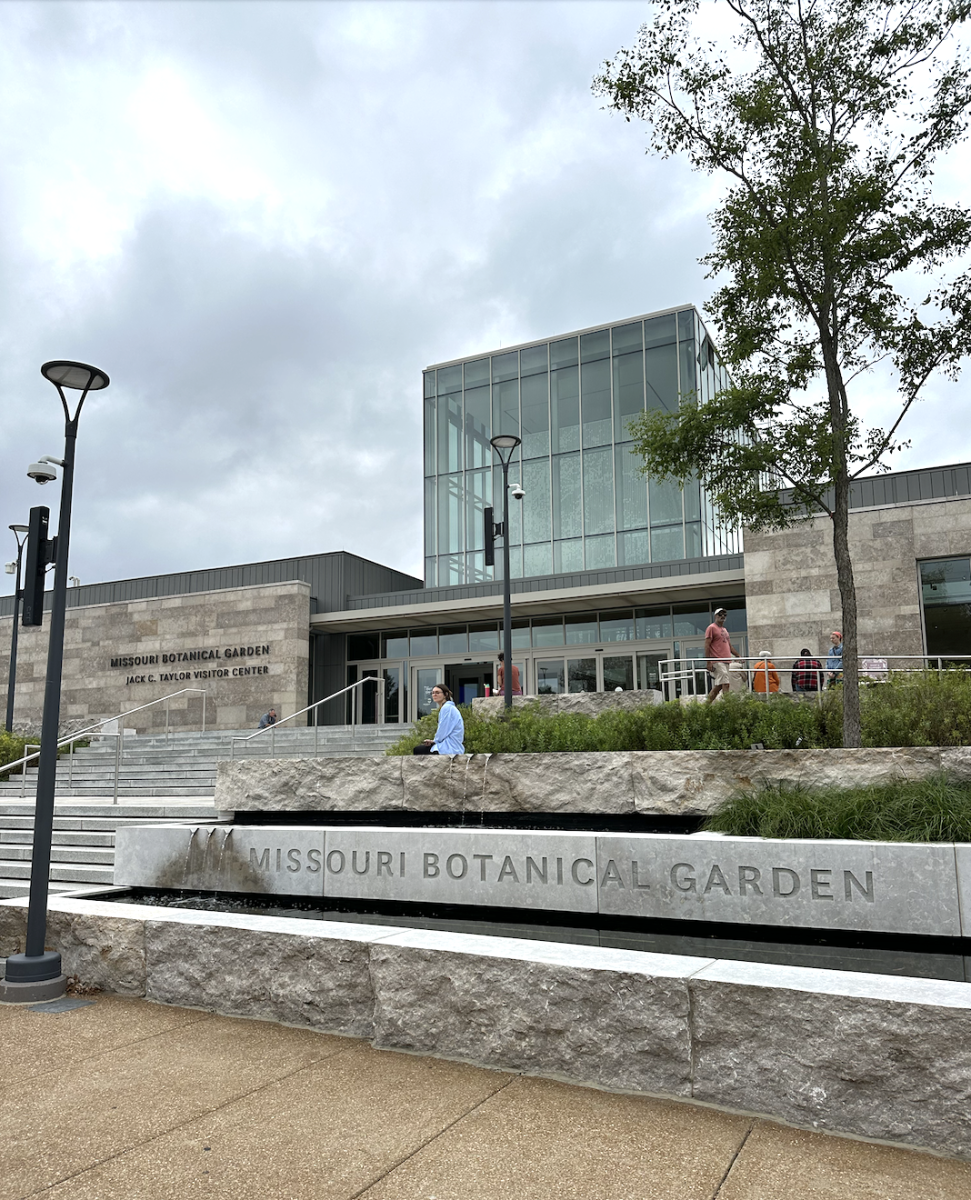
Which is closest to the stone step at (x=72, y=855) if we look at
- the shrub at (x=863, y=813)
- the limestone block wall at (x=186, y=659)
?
the shrub at (x=863, y=813)

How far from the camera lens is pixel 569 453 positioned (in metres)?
30.8

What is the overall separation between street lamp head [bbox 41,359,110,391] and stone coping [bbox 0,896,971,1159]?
4.24 metres

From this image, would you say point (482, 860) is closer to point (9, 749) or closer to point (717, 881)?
point (717, 881)

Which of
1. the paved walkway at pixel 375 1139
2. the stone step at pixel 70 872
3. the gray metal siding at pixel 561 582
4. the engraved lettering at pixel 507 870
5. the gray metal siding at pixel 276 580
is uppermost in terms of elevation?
the gray metal siding at pixel 276 580

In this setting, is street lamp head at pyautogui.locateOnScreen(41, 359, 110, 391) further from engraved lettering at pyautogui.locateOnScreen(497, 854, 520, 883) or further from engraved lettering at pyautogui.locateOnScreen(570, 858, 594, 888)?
engraved lettering at pyautogui.locateOnScreen(570, 858, 594, 888)

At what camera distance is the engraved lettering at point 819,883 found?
20.8 ft

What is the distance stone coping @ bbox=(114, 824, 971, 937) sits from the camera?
617 cm

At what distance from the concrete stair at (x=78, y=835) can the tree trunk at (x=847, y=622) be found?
7653mm

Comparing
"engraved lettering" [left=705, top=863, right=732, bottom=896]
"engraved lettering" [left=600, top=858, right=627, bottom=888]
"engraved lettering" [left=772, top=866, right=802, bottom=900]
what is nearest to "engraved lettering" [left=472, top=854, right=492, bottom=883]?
"engraved lettering" [left=600, top=858, right=627, bottom=888]

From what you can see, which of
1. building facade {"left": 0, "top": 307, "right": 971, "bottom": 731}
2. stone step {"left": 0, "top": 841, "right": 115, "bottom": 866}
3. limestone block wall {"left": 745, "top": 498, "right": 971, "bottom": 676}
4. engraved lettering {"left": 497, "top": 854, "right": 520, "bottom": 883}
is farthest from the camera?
building facade {"left": 0, "top": 307, "right": 971, "bottom": 731}

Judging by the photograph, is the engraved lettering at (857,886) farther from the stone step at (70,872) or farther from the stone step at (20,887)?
the stone step at (20,887)

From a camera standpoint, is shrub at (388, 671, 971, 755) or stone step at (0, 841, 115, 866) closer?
shrub at (388, 671, 971, 755)

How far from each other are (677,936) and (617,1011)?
2598 mm

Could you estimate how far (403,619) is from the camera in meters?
27.6
